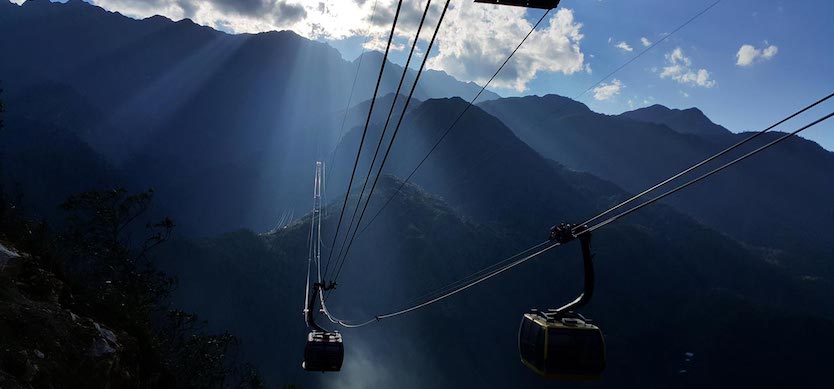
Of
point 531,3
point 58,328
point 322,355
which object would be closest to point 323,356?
point 322,355

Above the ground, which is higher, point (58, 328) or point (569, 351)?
point (569, 351)

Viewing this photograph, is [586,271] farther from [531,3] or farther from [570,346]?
[531,3]

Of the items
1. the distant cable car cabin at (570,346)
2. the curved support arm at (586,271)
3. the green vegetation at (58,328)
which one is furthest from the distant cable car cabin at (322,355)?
the curved support arm at (586,271)

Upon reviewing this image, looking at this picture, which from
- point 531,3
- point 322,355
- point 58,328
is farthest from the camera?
point 322,355

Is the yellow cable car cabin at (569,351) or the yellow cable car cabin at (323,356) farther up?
the yellow cable car cabin at (569,351)

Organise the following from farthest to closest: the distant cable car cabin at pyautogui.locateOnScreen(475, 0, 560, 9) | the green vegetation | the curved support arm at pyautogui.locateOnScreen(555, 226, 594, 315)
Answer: the curved support arm at pyautogui.locateOnScreen(555, 226, 594, 315)
the green vegetation
the distant cable car cabin at pyautogui.locateOnScreen(475, 0, 560, 9)

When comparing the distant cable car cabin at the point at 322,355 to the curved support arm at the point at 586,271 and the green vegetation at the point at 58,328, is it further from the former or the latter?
the curved support arm at the point at 586,271

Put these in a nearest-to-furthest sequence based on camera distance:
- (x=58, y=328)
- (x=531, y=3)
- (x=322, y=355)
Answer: (x=531, y=3) → (x=58, y=328) → (x=322, y=355)

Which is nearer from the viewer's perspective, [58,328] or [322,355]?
[58,328]

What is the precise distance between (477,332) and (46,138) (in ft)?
502

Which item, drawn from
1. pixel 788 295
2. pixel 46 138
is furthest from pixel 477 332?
pixel 46 138

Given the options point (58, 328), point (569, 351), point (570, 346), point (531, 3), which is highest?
point (531, 3)

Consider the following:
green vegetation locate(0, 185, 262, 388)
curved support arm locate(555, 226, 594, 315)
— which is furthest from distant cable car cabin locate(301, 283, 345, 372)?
curved support arm locate(555, 226, 594, 315)

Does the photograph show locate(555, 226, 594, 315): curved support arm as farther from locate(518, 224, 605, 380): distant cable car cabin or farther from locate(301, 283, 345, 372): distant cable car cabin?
locate(301, 283, 345, 372): distant cable car cabin
